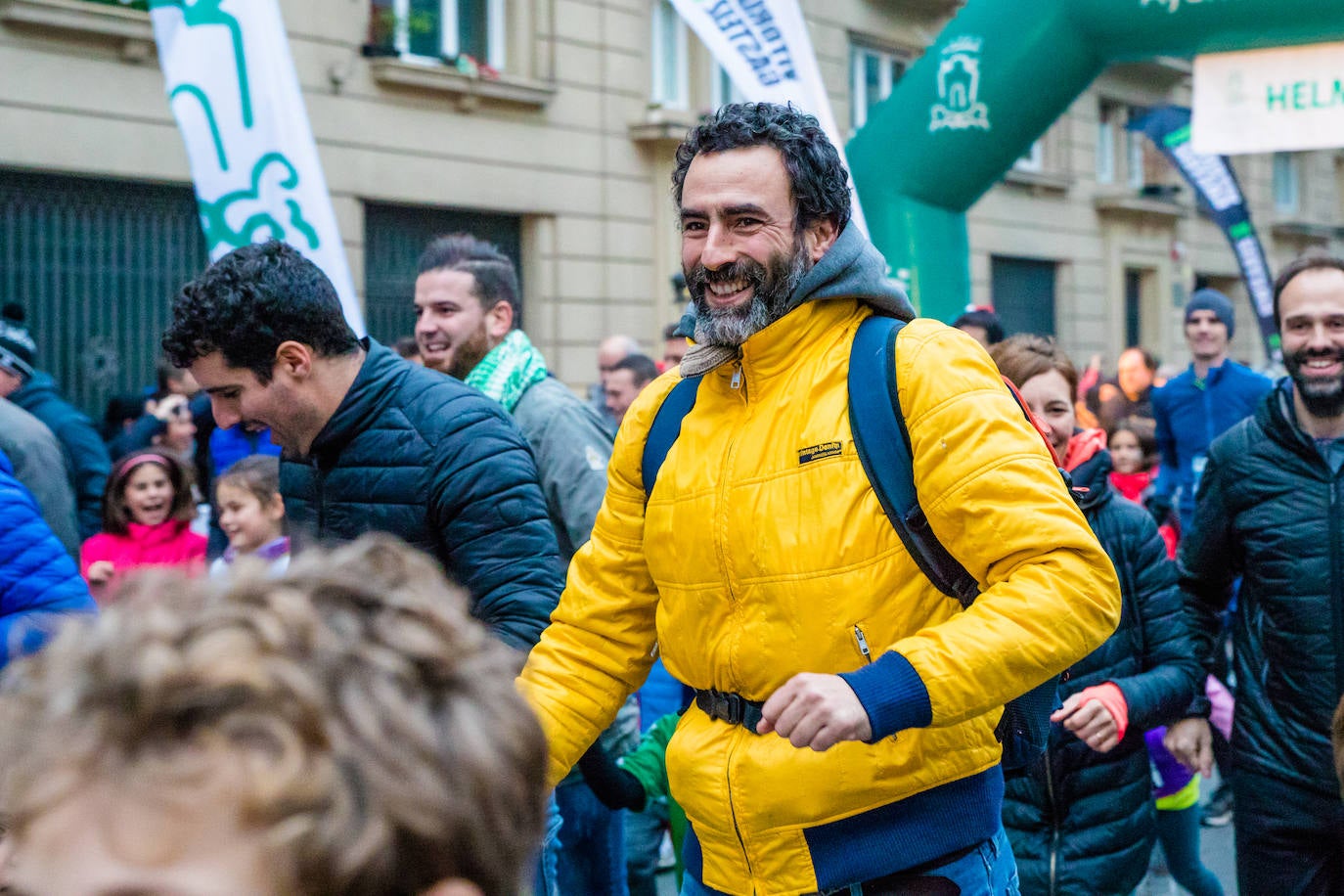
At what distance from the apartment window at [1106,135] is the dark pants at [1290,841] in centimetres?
1969

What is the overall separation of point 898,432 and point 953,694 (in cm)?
45

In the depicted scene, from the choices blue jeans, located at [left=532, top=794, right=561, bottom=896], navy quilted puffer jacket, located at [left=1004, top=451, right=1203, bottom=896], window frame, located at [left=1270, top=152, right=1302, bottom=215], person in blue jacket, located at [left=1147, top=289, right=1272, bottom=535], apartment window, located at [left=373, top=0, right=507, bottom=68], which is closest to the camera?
blue jeans, located at [left=532, top=794, right=561, bottom=896]

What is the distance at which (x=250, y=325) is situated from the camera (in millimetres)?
3326

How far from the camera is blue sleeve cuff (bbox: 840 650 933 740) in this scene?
7.47ft

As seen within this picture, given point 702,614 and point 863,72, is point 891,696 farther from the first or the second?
point 863,72

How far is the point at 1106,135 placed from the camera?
Result: 2288 centimetres

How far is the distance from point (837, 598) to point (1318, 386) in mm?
2074

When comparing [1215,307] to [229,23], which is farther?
Result: [1215,307]

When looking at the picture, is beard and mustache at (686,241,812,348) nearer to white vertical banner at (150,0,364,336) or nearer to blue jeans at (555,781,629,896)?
blue jeans at (555,781,629,896)

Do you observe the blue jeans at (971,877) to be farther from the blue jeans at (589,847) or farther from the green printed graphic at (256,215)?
the green printed graphic at (256,215)

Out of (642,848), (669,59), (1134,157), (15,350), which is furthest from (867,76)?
(642,848)

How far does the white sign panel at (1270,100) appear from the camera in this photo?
21.9 feet

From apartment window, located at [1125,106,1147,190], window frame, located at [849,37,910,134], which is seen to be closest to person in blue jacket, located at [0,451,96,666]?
window frame, located at [849,37,910,134]

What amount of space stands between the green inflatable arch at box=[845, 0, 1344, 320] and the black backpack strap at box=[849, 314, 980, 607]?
506 cm
